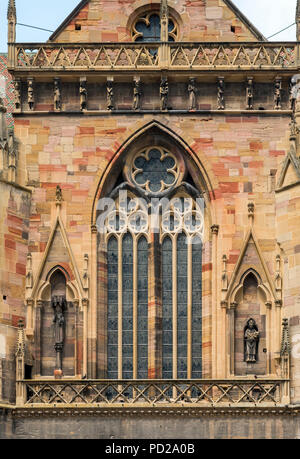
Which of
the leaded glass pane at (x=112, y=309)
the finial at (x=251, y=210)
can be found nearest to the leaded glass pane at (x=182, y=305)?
the leaded glass pane at (x=112, y=309)

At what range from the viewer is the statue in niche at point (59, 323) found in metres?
34.1

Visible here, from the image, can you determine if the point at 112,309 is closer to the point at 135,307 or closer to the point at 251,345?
the point at 135,307

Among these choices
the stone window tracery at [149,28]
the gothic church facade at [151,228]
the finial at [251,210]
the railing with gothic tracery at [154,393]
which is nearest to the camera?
the railing with gothic tracery at [154,393]

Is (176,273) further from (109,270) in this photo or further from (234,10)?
(234,10)

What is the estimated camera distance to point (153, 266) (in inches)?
1371

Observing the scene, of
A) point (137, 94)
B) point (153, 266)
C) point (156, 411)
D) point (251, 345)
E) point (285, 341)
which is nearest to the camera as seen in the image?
point (156, 411)

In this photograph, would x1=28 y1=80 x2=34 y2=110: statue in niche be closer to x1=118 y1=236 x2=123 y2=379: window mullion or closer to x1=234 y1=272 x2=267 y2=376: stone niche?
x1=118 y1=236 x2=123 y2=379: window mullion

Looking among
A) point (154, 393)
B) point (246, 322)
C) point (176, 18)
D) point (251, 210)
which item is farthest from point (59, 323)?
point (176, 18)

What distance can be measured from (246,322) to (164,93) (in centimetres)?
447

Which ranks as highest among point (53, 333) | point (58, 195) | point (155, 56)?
point (155, 56)

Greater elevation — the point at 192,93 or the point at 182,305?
the point at 192,93

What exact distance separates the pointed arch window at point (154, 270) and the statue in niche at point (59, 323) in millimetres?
884

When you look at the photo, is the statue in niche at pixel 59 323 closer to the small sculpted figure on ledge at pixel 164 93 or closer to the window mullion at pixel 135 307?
the window mullion at pixel 135 307
